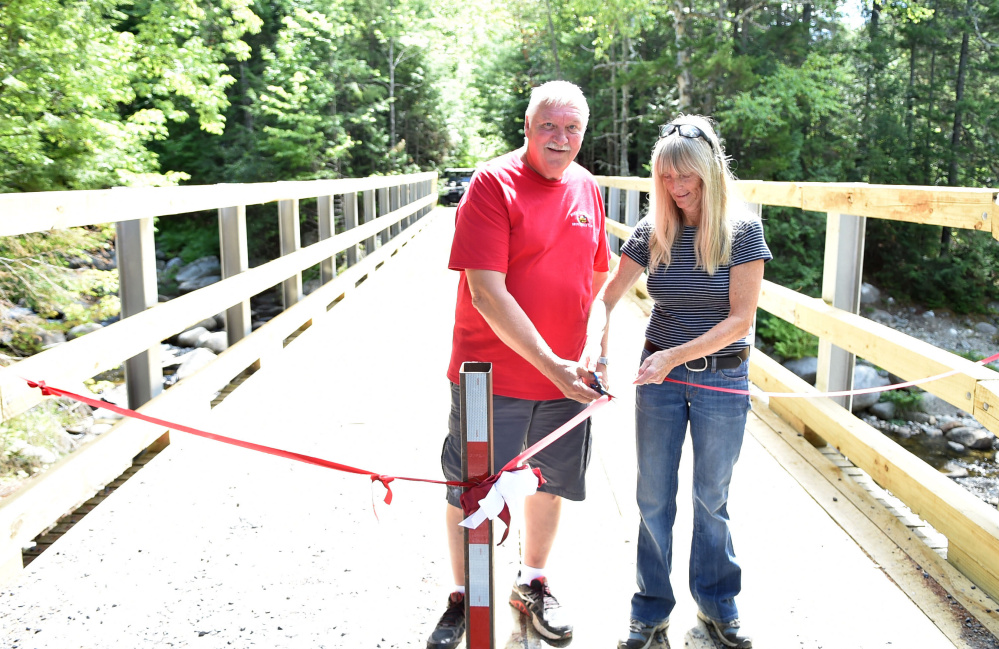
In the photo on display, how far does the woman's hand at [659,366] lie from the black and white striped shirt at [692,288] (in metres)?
0.14

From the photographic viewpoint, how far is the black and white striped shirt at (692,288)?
258cm

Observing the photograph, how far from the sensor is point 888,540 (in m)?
3.31

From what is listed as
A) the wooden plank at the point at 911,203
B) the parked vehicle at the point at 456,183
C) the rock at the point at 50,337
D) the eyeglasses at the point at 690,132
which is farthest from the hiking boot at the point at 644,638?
the parked vehicle at the point at 456,183

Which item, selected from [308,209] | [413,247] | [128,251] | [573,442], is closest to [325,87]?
[308,209]

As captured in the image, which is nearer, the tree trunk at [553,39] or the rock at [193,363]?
the rock at [193,363]

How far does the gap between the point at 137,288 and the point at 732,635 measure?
2.96m

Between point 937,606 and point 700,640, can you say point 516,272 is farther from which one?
point 937,606

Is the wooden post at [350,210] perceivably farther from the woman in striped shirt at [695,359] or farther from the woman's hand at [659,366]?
the woman's hand at [659,366]

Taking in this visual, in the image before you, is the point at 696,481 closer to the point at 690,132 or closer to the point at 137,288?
the point at 690,132

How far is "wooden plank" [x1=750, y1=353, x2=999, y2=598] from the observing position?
2895 mm

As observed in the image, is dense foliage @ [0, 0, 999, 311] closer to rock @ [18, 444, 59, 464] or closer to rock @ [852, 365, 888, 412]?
rock @ [852, 365, 888, 412]

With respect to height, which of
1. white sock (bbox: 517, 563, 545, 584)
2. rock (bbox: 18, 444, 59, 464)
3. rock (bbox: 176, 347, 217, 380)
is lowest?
rock (bbox: 18, 444, 59, 464)

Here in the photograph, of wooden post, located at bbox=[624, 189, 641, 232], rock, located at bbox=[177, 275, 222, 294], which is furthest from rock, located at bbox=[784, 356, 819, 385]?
rock, located at bbox=[177, 275, 222, 294]

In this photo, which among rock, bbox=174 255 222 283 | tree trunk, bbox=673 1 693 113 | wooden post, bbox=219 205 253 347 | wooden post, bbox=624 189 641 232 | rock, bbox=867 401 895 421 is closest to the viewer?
wooden post, bbox=219 205 253 347
